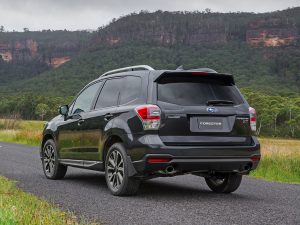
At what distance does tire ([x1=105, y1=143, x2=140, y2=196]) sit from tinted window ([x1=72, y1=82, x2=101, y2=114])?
55.3 inches

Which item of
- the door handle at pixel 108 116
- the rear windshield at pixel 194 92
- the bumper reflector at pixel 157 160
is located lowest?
the bumper reflector at pixel 157 160

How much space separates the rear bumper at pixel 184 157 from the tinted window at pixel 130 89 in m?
0.81

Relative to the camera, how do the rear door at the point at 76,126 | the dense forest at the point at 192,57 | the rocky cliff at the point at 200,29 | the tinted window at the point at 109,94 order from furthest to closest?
the rocky cliff at the point at 200,29, the dense forest at the point at 192,57, the rear door at the point at 76,126, the tinted window at the point at 109,94

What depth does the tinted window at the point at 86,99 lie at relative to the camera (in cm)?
839

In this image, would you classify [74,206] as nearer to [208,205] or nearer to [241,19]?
[208,205]

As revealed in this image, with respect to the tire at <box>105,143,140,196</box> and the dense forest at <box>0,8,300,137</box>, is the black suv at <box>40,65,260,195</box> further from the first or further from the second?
the dense forest at <box>0,8,300,137</box>

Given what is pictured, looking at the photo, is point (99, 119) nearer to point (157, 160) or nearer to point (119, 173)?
point (119, 173)

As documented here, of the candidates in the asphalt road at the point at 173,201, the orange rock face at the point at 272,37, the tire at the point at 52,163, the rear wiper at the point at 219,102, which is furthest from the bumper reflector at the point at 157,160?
the orange rock face at the point at 272,37

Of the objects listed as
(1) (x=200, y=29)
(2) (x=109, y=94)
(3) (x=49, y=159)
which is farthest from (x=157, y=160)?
(1) (x=200, y=29)

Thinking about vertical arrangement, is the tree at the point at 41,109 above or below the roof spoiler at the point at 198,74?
below

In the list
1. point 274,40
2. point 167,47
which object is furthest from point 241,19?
point 167,47

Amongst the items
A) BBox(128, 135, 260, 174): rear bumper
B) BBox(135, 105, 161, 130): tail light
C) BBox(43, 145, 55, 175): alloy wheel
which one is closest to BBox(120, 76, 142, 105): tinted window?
BBox(135, 105, 161, 130): tail light

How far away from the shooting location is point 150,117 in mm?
6496

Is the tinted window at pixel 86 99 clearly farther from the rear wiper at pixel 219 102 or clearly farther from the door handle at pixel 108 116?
the rear wiper at pixel 219 102
